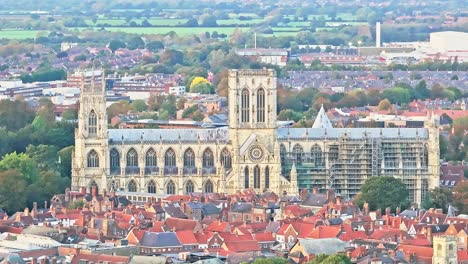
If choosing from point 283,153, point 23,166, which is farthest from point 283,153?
point 23,166

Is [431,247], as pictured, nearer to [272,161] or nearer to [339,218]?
[339,218]

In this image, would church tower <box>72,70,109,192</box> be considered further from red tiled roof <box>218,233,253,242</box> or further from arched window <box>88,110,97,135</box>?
red tiled roof <box>218,233,253,242</box>

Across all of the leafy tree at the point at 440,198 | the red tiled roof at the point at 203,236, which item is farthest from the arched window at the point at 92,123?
the red tiled roof at the point at 203,236

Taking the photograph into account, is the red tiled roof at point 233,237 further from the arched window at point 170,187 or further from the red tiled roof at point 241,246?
the arched window at point 170,187

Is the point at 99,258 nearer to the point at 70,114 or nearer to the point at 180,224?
the point at 180,224

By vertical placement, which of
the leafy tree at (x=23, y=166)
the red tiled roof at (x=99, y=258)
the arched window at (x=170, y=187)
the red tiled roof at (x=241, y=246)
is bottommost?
the red tiled roof at (x=99, y=258)
